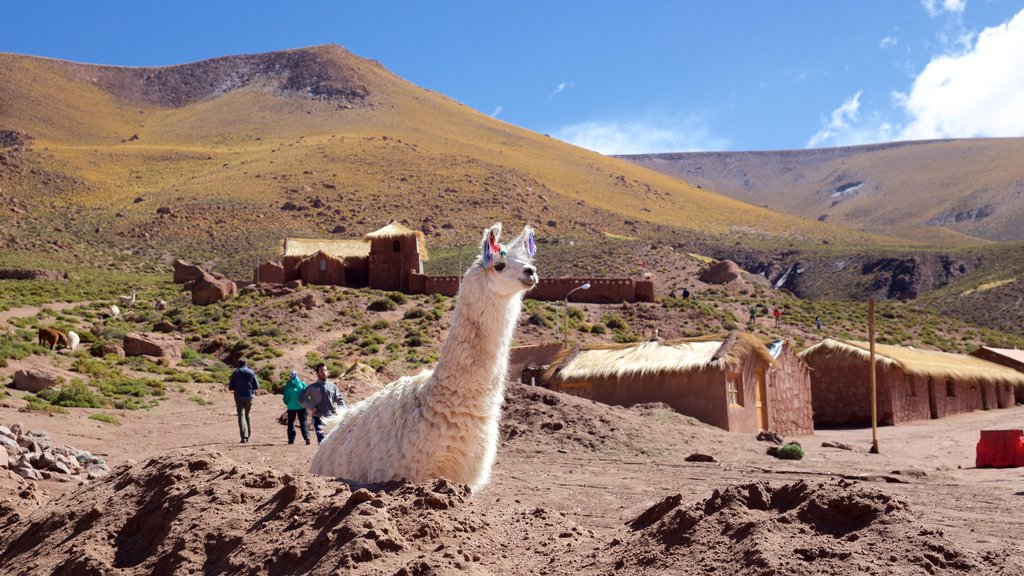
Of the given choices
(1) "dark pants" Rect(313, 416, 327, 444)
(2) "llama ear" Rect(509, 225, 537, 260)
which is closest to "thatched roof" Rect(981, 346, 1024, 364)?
(1) "dark pants" Rect(313, 416, 327, 444)

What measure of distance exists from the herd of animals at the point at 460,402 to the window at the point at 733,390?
1647 cm

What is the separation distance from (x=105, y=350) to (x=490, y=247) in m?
24.3

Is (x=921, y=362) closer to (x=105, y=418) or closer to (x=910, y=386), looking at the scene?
(x=910, y=386)

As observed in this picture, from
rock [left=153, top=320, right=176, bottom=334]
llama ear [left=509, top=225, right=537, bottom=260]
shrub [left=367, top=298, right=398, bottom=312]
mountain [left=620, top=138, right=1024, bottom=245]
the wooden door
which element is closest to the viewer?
llama ear [left=509, top=225, right=537, bottom=260]

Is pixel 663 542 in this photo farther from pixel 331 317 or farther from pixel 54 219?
pixel 54 219

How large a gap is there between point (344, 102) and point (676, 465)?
110704mm

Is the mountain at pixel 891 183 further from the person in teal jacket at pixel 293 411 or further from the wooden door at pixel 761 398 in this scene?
the person in teal jacket at pixel 293 411

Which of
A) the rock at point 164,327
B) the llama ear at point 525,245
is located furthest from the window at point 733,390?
the rock at point 164,327

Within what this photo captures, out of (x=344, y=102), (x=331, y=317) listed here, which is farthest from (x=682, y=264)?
(x=344, y=102)

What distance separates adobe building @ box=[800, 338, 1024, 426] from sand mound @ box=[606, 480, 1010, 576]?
86.5 feet

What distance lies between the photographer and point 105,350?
2788 centimetres

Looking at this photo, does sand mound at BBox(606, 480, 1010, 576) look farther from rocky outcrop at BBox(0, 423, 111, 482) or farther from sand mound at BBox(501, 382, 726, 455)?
sand mound at BBox(501, 382, 726, 455)

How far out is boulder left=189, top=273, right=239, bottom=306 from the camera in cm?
4091

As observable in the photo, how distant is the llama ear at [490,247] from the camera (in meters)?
6.50
